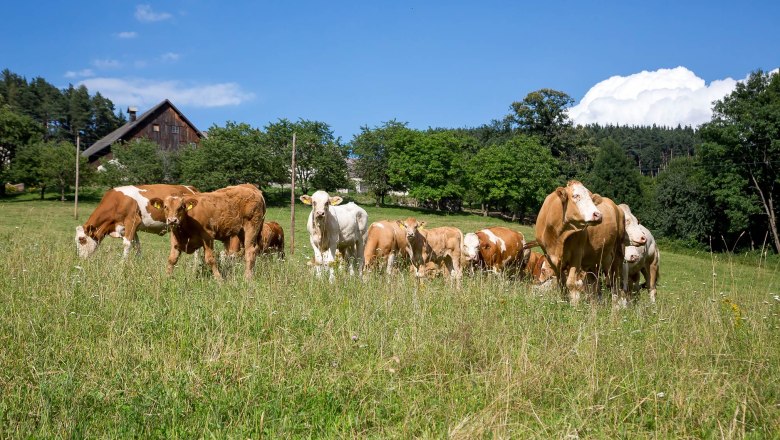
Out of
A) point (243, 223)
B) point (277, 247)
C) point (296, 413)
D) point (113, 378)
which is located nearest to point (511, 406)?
point (296, 413)

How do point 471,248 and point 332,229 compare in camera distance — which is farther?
point 471,248

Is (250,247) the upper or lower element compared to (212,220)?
lower

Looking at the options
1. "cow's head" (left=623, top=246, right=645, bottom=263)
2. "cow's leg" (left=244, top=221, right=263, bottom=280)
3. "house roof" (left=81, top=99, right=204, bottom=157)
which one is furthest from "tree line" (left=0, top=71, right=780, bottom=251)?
"cow's leg" (left=244, top=221, right=263, bottom=280)

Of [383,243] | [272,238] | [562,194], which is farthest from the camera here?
[272,238]

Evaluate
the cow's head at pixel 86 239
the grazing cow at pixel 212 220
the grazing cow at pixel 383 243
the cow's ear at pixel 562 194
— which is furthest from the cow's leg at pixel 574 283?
the cow's head at pixel 86 239

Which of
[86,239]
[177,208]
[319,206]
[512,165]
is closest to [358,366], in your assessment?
[177,208]

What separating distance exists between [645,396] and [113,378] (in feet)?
14.2

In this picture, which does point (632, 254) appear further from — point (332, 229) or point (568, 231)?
point (332, 229)

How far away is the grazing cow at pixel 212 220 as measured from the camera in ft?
30.0

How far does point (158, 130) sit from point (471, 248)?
73184 millimetres

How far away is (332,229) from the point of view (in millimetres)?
11867

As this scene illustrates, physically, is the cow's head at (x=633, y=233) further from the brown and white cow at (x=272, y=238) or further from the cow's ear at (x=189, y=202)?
the brown and white cow at (x=272, y=238)

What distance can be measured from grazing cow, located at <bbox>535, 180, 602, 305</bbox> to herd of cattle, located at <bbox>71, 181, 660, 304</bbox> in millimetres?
16

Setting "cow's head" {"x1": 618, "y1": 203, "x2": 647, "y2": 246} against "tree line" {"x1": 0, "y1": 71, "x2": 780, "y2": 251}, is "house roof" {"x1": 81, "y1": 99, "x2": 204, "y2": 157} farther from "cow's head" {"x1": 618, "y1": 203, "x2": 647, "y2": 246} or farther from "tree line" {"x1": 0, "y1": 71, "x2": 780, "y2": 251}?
"cow's head" {"x1": 618, "y1": 203, "x2": 647, "y2": 246}
